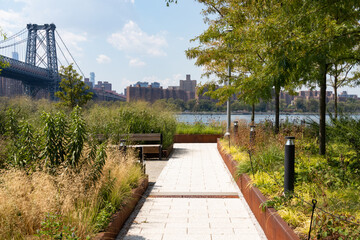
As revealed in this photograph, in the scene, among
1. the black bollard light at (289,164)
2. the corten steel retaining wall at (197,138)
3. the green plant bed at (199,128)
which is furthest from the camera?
the green plant bed at (199,128)

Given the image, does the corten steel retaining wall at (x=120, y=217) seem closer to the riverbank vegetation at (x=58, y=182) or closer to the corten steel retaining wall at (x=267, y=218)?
the riverbank vegetation at (x=58, y=182)

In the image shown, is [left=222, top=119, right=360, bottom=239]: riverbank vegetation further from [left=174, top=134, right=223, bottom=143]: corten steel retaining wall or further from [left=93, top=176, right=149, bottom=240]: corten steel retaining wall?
[left=174, top=134, right=223, bottom=143]: corten steel retaining wall

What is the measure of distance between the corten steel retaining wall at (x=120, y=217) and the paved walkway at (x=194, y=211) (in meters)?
0.15

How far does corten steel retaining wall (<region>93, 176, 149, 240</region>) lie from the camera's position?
3.38m

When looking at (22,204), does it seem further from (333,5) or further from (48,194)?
(333,5)

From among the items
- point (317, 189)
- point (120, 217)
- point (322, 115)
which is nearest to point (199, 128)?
point (322, 115)

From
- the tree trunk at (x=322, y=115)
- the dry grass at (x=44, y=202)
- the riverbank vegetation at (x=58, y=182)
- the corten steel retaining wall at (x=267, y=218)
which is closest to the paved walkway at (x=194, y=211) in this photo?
the corten steel retaining wall at (x=267, y=218)

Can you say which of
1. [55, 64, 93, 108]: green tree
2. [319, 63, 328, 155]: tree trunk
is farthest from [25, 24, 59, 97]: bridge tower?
[319, 63, 328, 155]: tree trunk

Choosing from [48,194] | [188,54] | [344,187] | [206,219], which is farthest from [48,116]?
[188,54]

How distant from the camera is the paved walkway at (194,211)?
3914mm

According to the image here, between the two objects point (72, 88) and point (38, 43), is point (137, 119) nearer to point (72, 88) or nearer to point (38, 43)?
point (72, 88)

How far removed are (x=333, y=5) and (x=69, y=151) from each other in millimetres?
4891

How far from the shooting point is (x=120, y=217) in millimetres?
4074

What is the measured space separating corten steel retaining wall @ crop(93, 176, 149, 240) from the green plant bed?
35.2 feet
